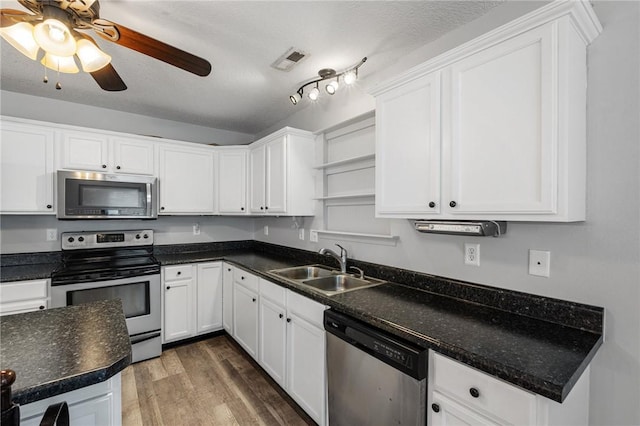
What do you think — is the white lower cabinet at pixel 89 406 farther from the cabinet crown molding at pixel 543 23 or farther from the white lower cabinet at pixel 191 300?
the white lower cabinet at pixel 191 300

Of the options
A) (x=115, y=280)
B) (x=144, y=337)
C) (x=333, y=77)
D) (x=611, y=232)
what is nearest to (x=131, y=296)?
(x=115, y=280)

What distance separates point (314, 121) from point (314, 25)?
48.5 inches

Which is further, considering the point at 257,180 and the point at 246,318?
the point at 257,180

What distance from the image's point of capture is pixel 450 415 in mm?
1145

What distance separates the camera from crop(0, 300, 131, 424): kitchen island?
836 millimetres

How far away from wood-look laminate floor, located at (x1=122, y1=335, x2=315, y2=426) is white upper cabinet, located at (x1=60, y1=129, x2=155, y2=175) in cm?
188

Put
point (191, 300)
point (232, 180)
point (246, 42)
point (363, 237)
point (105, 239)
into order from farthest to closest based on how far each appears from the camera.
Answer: point (232, 180) < point (191, 300) < point (105, 239) < point (363, 237) < point (246, 42)

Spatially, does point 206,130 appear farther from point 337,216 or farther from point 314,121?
point 337,216

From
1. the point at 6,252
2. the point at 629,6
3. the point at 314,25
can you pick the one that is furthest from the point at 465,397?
the point at 6,252

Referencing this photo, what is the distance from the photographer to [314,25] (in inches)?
68.0

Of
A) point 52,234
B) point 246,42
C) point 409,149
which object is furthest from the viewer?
point 52,234

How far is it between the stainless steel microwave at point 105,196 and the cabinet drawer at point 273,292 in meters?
1.50

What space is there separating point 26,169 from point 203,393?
2393mm

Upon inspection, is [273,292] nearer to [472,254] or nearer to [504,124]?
[472,254]
